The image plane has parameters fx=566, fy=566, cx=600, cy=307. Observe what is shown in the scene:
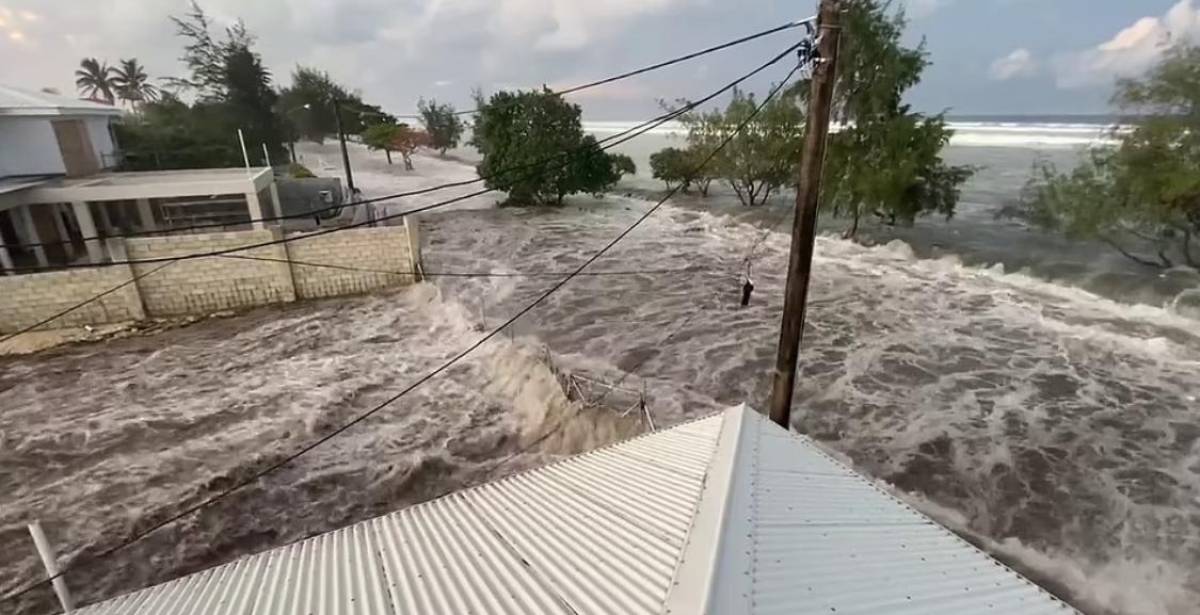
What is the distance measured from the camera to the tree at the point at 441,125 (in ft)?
190

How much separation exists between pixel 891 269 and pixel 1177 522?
13076 mm

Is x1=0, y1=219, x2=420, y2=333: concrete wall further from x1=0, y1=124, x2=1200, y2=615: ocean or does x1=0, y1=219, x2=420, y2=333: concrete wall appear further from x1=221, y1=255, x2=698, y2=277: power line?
x1=0, y1=124, x2=1200, y2=615: ocean

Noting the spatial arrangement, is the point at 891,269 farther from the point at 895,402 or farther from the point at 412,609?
the point at 412,609

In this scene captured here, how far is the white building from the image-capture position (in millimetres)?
16688

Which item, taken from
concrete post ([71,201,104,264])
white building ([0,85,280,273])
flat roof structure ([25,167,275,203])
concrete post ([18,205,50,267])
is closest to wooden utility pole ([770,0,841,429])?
white building ([0,85,280,273])

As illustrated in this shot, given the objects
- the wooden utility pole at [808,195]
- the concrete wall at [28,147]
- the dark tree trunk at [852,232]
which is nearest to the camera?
the wooden utility pole at [808,195]

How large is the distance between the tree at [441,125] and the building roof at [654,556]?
191 ft

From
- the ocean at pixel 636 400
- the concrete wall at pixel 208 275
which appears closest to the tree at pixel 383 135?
the ocean at pixel 636 400

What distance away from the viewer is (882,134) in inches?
819

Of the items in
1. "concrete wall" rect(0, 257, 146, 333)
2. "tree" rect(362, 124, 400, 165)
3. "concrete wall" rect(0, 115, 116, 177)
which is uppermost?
"tree" rect(362, 124, 400, 165)

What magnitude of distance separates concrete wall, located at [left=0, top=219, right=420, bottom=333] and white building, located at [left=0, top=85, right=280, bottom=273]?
1290 millimetres

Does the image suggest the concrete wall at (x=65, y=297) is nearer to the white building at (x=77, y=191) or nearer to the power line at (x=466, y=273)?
the white building at (x=77, y=191)

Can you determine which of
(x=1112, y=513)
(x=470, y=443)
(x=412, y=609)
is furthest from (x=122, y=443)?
(x=1112, y=513)

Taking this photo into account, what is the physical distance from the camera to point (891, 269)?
19.7 metres
